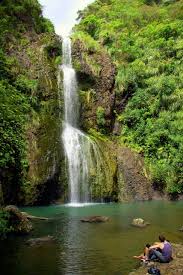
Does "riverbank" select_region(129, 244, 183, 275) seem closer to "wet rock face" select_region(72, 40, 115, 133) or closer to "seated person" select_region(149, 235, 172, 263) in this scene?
"seated person" select_region(149, 235, 172, 263)

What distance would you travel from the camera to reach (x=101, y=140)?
3453 centimetres

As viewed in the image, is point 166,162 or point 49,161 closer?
point 49,161

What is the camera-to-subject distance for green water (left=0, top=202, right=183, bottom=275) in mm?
14055

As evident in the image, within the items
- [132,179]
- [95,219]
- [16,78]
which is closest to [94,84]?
[16,78]

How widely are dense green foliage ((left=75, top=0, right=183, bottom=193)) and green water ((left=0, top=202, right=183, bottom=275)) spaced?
28.5 ft

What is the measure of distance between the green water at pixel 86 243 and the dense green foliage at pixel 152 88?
28.5 ft

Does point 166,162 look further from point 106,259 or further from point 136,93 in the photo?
point 106,259

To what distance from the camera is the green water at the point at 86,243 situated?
1405 centimetres

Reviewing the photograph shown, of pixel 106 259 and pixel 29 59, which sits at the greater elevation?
pixel 29 59

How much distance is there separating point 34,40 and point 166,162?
51.1 feet

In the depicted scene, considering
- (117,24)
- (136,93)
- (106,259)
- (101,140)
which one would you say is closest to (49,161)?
(101,140)

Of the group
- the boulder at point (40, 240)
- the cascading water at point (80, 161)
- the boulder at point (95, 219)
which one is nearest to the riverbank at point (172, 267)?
the boulder at point (40, 240)

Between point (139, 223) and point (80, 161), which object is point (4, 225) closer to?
point (139, 223)

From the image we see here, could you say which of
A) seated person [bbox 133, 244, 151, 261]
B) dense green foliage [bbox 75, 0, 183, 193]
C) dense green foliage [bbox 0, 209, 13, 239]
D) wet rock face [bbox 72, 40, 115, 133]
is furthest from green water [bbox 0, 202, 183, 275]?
wet rock face [bbox 72, 40, 115, 133]
